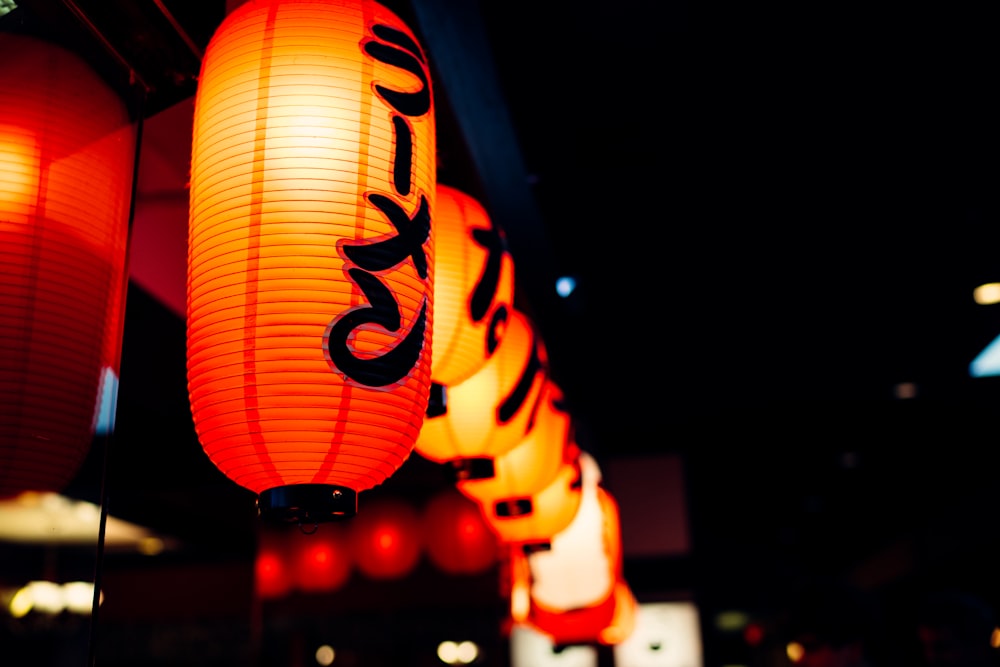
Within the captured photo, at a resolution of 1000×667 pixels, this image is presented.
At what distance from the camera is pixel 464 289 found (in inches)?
122

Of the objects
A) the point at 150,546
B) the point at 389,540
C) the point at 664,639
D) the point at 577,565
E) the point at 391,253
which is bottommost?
the point at 664,639

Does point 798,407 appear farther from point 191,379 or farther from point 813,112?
point 191,379

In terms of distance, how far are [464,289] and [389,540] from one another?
19.5 ft

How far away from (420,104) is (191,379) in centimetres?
87

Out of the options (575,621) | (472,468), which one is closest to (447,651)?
(575,621)

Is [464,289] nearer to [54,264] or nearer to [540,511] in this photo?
[54,264]

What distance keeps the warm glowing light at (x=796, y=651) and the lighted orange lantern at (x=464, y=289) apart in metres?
1.87

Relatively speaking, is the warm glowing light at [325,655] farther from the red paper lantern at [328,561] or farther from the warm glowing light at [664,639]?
the warm glowing light at [664,639]

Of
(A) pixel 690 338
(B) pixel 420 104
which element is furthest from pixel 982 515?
(B) pixel 420 104

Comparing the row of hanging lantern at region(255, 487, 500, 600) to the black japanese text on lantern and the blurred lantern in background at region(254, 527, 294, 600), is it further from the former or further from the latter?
the black japanese text on lantern

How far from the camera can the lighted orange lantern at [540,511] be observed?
438cm

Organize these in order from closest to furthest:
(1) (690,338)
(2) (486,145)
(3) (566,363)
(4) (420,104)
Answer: (4) (420,104) → (2) (486,145) → (3) (566,363) → (1) (690,338)

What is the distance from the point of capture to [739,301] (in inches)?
368

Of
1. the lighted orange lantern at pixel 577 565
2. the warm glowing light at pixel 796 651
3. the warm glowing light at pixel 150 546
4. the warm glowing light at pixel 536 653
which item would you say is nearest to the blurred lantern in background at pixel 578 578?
the lighted orange lantern at pixel 577 565
